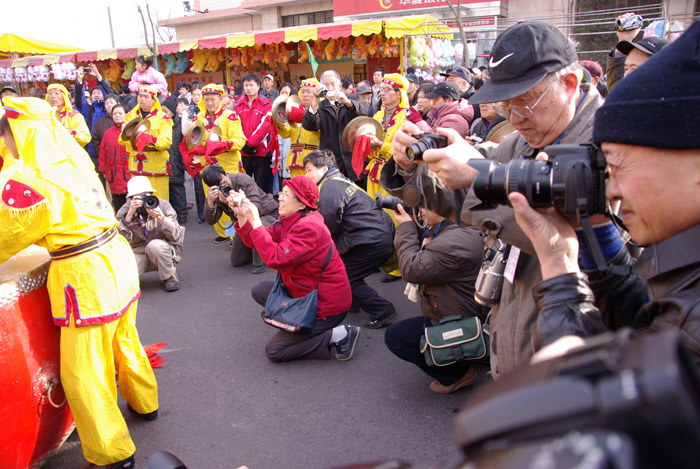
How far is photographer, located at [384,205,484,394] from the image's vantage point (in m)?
3.04

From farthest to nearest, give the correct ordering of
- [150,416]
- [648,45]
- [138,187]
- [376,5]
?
[376,5]
[138,187]
[648,45]
[150,416]

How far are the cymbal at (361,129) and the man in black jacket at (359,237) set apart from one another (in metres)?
1.10

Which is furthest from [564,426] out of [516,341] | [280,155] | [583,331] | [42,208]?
[280,155]

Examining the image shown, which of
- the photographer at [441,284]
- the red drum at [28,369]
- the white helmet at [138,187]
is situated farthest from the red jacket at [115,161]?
the photographer at [441,284]

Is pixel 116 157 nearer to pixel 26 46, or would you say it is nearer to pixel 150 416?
pixel 150 416

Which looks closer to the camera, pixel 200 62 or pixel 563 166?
pixel 563 166

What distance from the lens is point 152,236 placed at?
527cm

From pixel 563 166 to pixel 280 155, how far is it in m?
6.92

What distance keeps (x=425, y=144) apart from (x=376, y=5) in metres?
18.7

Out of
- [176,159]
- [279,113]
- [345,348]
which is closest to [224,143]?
[279,113]

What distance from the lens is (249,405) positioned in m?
3.16

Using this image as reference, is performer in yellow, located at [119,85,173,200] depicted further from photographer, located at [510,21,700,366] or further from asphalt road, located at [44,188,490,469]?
photographer, located at [510,21,700,366]

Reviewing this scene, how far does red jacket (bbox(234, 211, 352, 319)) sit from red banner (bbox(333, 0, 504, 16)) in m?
15.1

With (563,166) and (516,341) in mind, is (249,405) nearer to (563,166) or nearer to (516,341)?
(516,341)
